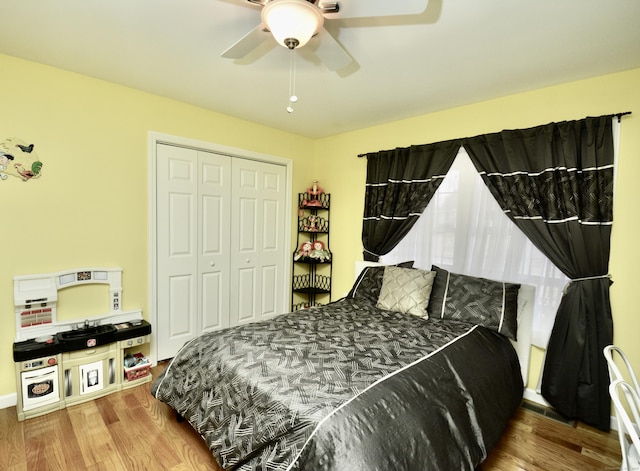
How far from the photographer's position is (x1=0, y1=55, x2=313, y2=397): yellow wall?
223cm

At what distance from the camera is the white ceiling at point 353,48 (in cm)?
163

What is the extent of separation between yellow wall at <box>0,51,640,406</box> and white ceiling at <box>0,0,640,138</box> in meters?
0.13

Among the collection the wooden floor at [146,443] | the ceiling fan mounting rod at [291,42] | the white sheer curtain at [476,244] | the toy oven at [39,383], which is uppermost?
the ceiling fan mounting rod at [291,42]

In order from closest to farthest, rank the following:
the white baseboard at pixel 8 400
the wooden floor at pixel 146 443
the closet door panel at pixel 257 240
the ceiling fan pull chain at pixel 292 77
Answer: the wooden floor at pixel 146 443, the ceiling fan pull chain at pixel 292 77, the white baseboard at pixel 8 400, the closet door panel at pixel 257 240

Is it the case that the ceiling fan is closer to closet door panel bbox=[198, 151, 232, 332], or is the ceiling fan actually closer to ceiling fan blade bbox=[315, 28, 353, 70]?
ceiling fan blade bbox=[315, 28, 353, 70]

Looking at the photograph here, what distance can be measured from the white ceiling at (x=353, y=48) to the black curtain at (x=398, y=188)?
47 centimetres

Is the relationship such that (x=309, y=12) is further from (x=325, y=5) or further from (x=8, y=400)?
(x=8, y=400)

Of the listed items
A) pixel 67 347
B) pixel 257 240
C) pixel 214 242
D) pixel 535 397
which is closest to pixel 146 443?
pixel 67 347

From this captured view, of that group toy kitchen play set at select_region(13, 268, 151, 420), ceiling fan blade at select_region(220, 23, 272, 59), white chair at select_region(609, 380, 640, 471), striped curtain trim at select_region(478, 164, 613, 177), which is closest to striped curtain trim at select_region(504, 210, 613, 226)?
striped curtain trim at select_region(478, 164, 613, 177)

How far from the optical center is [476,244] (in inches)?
109

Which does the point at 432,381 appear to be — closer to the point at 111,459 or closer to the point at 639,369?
the point at 639,369

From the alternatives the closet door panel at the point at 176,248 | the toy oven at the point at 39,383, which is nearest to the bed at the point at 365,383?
the toy oven at the point at 39,383

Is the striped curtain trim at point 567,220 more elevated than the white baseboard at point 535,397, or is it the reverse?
the striped curtain trim at point 567,220

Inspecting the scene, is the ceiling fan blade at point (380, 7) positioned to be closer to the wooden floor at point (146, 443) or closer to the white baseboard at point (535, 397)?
the wooden floor at point (146, 443)
